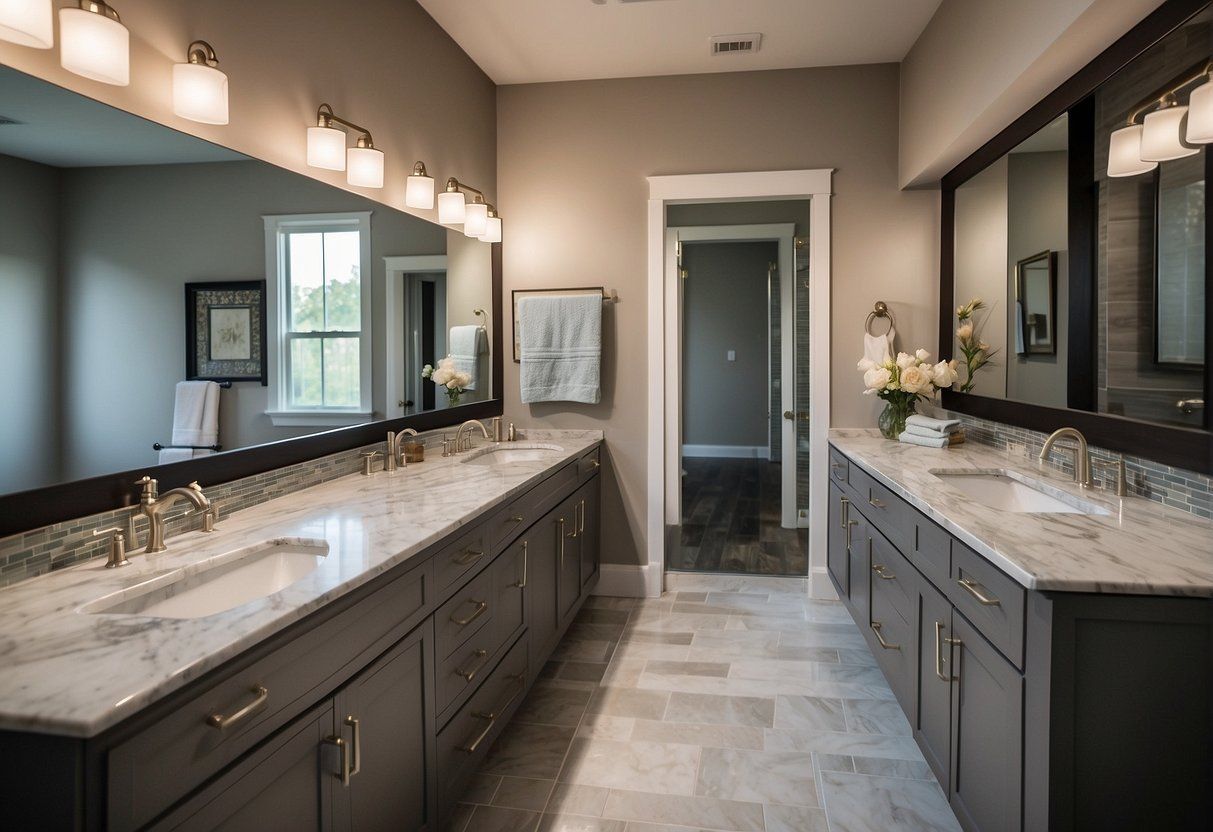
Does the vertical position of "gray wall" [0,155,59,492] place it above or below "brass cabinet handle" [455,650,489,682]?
above

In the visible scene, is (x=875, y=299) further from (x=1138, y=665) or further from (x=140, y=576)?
(x=140, y=576)

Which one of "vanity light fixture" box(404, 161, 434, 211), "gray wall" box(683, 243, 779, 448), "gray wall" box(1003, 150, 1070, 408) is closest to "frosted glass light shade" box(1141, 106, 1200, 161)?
"gray wall" box(1003, 150, 1070, 408)

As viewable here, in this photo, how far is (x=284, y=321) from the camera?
6.70 feet

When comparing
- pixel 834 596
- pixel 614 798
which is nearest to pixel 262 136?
pixel 614 798

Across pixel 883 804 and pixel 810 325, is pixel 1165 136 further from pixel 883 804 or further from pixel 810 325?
pixel 810 325

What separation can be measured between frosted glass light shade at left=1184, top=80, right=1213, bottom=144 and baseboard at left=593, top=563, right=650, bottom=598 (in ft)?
9.35

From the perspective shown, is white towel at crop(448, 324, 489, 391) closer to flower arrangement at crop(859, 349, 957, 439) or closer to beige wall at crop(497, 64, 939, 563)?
beige wall at crop(497, 64, 939, 563)

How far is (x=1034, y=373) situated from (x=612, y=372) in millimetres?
1938

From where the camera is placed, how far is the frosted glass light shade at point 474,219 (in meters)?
3.29

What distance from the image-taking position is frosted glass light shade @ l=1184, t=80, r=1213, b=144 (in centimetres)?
150

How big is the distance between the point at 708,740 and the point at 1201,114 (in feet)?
6.82

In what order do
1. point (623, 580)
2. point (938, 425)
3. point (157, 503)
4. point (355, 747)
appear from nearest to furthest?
point (355, 747), point (157, 503), point (938, 425), point (623, 580)

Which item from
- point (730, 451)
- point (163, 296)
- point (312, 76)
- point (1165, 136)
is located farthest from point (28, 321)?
point (730, 451)

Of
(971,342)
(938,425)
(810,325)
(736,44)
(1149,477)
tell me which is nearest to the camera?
(1149,477)
